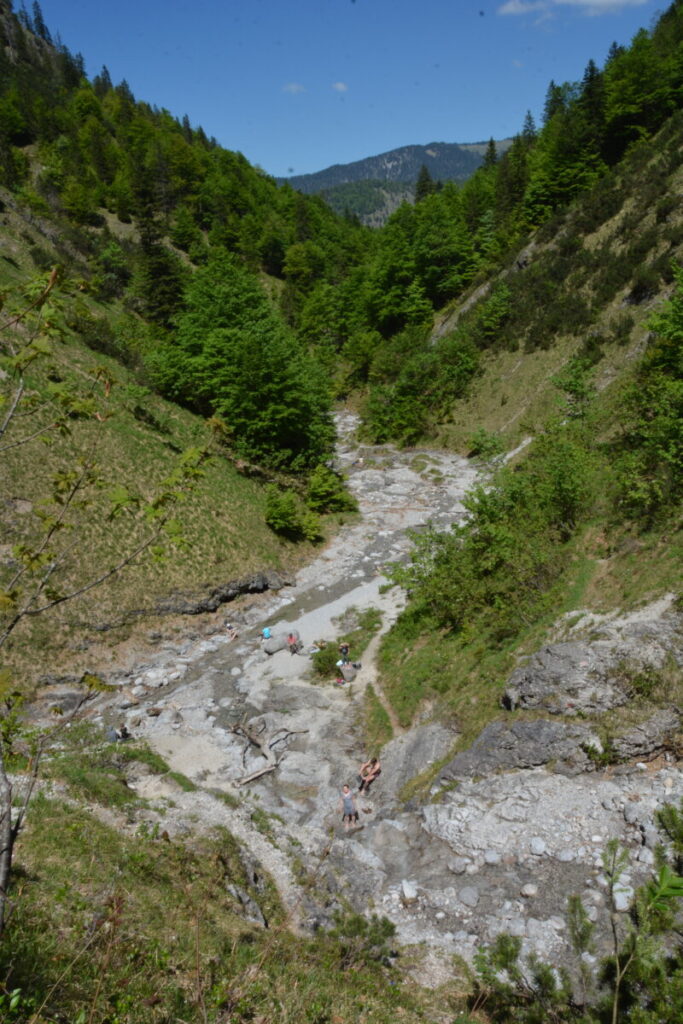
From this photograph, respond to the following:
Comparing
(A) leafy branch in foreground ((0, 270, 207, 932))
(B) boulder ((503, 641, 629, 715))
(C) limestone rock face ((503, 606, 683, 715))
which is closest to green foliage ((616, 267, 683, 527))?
(C) limestone rock face ((503, 606, 683, 715))

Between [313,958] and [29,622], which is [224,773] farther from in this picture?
[29,622]

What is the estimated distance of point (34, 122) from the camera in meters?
70.1

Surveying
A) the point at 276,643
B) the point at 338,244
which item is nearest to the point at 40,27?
the point at 338,244


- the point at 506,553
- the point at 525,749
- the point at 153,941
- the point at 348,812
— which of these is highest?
the point at 153,941

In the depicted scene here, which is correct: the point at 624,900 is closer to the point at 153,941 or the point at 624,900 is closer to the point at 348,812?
the point at 348,812

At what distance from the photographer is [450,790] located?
9.97m

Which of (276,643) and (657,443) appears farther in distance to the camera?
(276,643)

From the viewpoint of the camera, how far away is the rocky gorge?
7.87 metres

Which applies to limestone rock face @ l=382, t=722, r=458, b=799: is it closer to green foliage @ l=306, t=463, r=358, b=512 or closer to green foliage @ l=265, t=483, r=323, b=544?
green foliage @ l=265, t=483, r=323, b=544

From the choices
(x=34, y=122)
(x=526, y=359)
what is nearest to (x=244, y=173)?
(x=34, y=122)

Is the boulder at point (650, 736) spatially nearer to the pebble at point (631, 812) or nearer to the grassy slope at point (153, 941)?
the pebble at point (631, 812)

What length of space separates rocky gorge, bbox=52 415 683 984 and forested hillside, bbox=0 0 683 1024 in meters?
0.37

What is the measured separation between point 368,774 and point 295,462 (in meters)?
18.7

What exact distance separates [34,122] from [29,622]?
80238 millimetres
